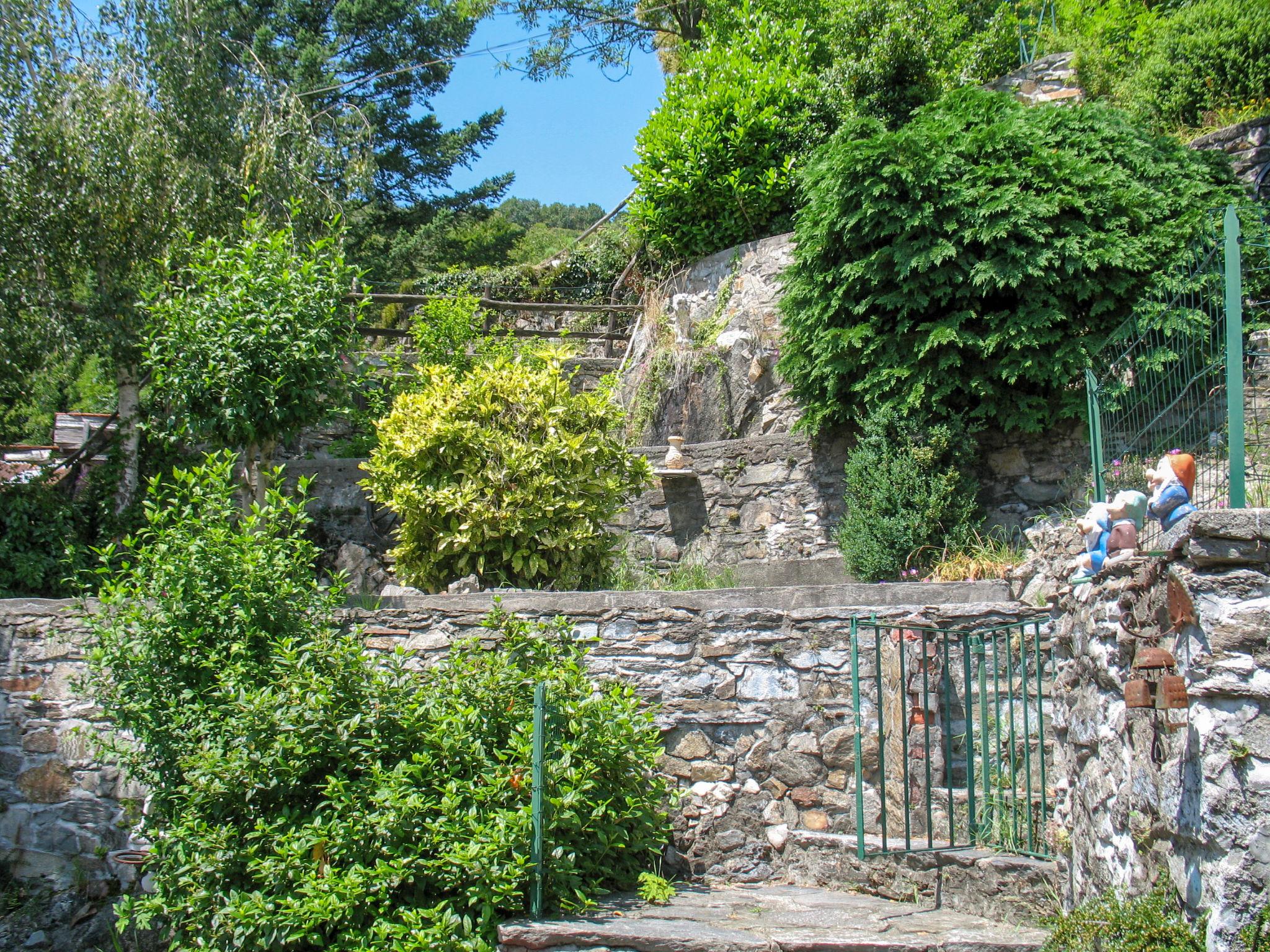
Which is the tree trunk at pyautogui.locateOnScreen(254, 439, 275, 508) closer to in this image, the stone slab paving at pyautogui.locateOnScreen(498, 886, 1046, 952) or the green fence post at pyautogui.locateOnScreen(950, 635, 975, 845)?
the stone slab paving at pyautogui.locateOnScreen(498, 886, 1046, 952)

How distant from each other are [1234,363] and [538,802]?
320cm

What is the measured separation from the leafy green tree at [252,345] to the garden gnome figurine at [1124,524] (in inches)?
199

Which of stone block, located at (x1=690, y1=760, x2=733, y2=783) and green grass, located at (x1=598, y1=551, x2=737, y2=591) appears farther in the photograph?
green grass, located at (x1=598, y1=551, x2=737, y2=591)

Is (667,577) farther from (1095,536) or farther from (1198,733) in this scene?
(1198,733)

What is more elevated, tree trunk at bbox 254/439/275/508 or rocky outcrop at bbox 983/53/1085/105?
rocky outcrop at bbox 983/53/1085/105

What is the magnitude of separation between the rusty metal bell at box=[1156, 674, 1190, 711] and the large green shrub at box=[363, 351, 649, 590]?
4.00m

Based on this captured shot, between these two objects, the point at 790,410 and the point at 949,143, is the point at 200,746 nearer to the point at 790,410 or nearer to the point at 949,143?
the point at 790,410

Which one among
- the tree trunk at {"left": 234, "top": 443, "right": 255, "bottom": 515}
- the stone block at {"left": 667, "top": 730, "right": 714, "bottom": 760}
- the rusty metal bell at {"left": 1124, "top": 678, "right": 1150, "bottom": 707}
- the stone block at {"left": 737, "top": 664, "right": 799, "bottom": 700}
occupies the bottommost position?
the stone block at {"left": 667, "top": 730, "right": 714, "bottom": 760}

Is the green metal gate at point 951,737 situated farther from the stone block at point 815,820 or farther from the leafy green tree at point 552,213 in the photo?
the leafy green tree at point 552,213

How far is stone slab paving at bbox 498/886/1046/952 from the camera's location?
400 cm

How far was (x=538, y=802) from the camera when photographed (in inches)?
178

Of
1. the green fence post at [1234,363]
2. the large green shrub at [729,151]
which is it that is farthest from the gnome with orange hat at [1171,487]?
the large green shrub at [729,151]

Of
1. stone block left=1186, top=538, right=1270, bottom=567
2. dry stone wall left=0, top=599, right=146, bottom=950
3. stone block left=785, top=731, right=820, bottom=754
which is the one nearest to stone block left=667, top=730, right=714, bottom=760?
stone block left=785, top=731, right=820, bottom=754

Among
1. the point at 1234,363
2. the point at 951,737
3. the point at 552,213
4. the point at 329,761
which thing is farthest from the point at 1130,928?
the point at 552,213
